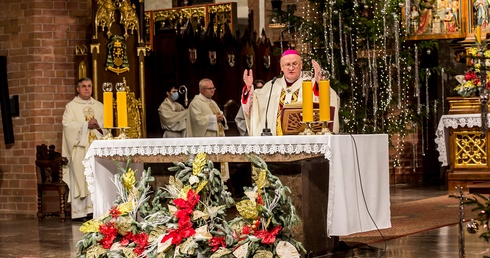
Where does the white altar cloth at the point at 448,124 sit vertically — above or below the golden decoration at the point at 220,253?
above

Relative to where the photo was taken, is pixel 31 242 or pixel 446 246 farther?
pixel 31 242

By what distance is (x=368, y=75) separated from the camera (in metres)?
12.1

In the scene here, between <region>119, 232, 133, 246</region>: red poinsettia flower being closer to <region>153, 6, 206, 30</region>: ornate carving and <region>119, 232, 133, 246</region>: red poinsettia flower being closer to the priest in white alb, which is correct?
the priest in white alb

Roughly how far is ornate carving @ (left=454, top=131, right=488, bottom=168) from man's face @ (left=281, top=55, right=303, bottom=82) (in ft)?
23.8

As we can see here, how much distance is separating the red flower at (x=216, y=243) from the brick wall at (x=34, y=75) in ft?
22.9

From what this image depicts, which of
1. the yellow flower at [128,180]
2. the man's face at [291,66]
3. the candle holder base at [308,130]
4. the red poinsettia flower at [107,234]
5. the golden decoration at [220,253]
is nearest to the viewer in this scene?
the golden decoration at [220,253]

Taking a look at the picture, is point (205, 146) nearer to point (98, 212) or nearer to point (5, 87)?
point (98, 212)

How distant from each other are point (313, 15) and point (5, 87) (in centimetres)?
572

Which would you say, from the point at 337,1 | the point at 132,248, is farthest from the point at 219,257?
the point at 337,1

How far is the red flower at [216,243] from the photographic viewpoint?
6.78 metres

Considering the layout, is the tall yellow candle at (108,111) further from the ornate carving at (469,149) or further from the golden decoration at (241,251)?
the ornate carving at (469,149)

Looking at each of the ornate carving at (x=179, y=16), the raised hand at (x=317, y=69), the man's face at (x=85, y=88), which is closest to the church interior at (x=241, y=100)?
the raised hand at (x=317, y=69)

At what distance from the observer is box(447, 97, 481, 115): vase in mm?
15875

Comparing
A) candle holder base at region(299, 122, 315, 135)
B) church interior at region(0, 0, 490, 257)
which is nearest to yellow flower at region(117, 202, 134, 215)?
church interior at region(0, 0, 490, 257)
